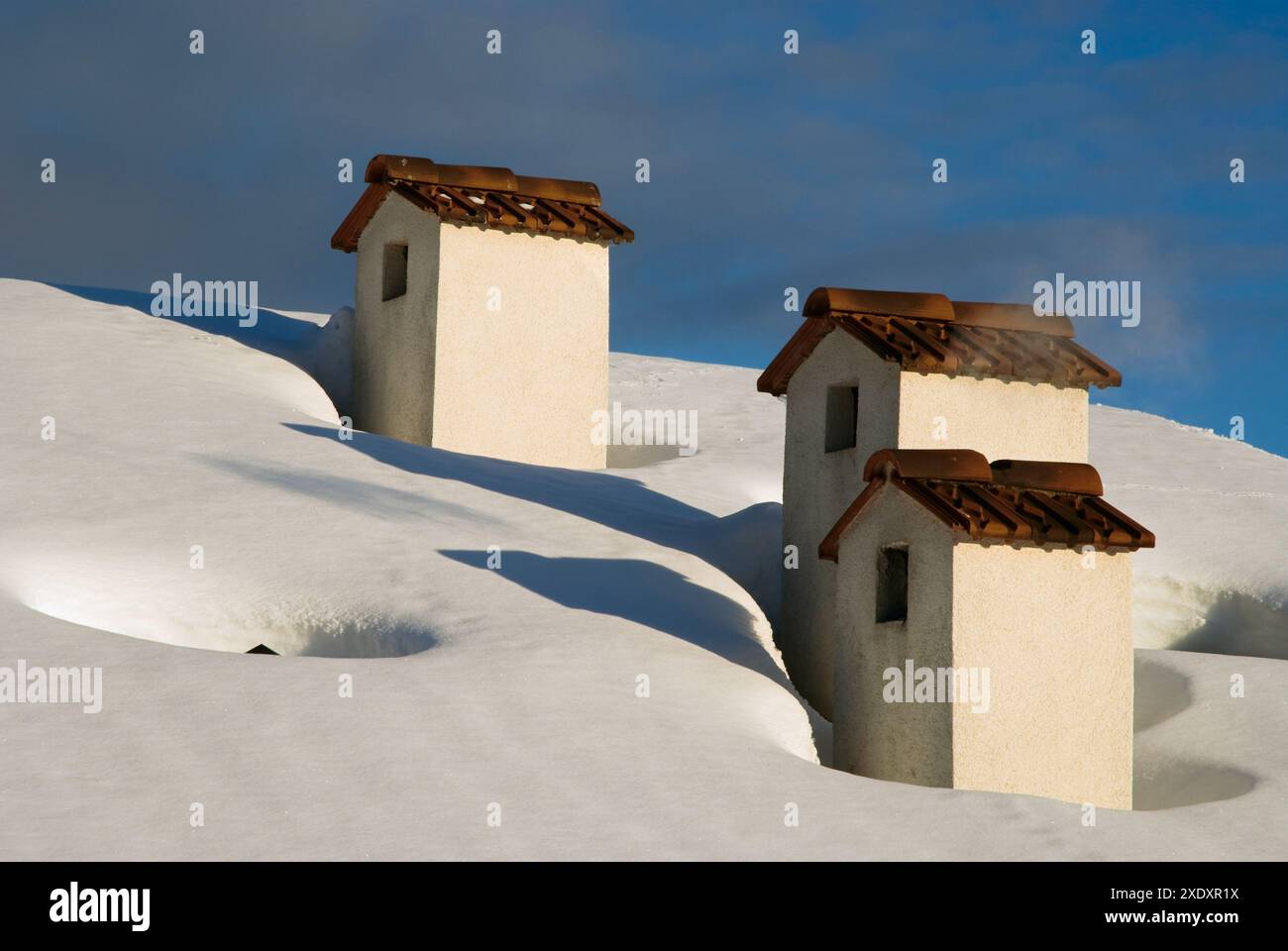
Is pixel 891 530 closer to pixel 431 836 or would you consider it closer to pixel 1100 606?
pixel 1100 606

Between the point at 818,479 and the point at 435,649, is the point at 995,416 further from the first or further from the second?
the point at 435,649

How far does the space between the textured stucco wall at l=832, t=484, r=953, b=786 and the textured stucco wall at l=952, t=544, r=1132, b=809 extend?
0.19 meters

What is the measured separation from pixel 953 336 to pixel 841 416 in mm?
1567

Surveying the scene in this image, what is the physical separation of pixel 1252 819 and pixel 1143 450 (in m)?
16.7

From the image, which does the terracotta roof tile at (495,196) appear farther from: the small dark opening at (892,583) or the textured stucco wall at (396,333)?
the small dark opening at (892,583)

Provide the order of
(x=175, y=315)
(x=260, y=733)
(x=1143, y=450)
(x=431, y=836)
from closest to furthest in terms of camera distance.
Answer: (x=431, y=836) < (x=260, y=733) < (x=175, y=315) < (x=1143, y=450)

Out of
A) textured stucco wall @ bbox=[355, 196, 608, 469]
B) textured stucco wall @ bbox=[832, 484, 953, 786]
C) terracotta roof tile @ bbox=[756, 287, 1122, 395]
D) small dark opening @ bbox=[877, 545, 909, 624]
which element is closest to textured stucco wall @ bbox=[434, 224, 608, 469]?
textured stucco wall @ bbox=[355, 196, 608, 469]

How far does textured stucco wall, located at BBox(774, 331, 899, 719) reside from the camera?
1644 centimetres

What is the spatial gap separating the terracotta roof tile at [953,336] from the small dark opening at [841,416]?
0.63 metres

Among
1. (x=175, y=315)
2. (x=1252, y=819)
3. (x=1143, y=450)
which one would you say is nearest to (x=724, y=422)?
(x=1143, y=450)

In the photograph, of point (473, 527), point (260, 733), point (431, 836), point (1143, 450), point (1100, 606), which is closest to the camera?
point (431, 836)

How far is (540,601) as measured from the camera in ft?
48.4

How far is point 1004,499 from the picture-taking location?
13.8m

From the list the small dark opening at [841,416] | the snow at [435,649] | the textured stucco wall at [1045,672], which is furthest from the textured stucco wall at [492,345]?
the textured stucco wall at [1045,672]
